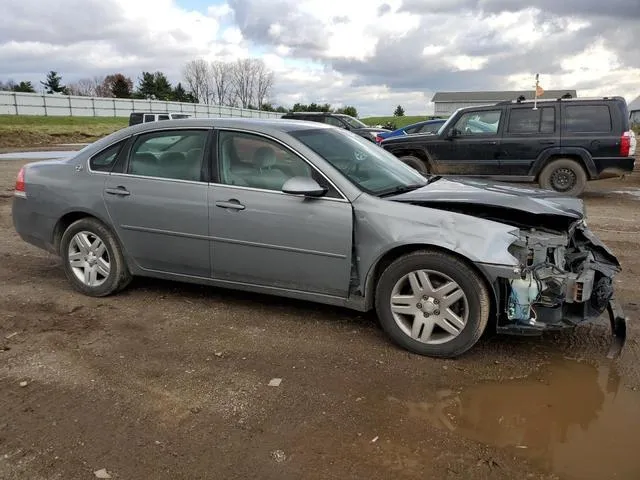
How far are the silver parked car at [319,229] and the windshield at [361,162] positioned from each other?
0.7 inches

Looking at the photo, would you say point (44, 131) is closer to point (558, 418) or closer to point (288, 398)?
point (288, 398)

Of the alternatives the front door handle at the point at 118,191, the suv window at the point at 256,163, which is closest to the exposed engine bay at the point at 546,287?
the suv window at the point at 256,163

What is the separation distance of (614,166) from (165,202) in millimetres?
8869

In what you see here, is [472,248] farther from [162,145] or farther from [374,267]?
[162,145]

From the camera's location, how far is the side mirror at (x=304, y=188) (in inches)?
161

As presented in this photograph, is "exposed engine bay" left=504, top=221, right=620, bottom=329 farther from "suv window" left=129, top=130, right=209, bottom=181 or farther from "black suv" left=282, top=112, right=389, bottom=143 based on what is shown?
"black suv" left=282, top=112, right=389, bottom=143

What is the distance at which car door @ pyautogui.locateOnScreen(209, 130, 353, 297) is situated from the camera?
162 inches

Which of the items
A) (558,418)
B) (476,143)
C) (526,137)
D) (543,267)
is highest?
(526,137)

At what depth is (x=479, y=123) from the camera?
1122cm

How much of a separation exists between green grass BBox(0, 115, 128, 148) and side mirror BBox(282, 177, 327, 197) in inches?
1245

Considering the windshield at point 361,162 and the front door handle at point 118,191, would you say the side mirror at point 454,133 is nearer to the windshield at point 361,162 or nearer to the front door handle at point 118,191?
the windshield at point 361,162

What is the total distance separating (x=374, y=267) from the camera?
4.05m

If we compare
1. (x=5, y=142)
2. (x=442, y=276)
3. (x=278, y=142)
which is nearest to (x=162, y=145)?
(x=278, y=142)

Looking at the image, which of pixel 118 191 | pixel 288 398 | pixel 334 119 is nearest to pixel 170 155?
pixel 118 191
